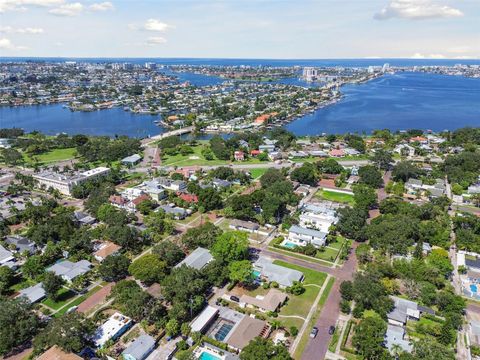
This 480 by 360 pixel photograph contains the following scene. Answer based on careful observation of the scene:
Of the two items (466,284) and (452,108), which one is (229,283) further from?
(452,108)

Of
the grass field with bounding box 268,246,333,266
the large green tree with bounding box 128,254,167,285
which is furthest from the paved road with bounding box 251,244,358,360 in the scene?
the large green tree with bounding box 128,254,167,285

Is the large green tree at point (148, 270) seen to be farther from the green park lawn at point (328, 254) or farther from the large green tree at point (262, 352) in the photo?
the green park lawn at point (328, 254)

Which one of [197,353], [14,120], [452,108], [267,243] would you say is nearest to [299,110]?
[452,108]

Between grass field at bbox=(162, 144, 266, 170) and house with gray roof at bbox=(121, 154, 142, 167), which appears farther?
grass field at bbox=(162, 144, 266, 170)

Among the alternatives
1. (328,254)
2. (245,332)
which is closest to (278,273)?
(328,254)

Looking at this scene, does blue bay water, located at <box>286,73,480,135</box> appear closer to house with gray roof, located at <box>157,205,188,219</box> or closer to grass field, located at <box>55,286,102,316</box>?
house with gray roof, located at <box>157,205,188,219</box>

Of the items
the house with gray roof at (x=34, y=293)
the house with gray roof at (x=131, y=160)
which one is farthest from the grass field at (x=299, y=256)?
the house with gray roof at (x=131, y=160)
